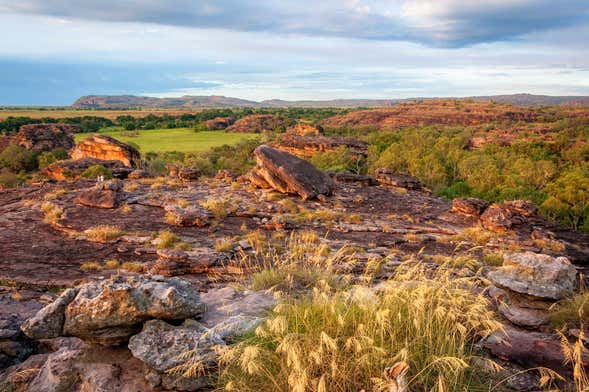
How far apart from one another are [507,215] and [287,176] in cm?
Answer: 952

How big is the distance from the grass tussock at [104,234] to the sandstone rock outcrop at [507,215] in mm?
13579

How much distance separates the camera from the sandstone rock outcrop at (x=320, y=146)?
57.7 m

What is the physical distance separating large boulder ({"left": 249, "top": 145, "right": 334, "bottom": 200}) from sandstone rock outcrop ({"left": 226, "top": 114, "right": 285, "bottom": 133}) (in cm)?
9039

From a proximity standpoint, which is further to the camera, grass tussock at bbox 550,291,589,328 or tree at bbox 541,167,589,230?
tree at bbox 541,167,589,230

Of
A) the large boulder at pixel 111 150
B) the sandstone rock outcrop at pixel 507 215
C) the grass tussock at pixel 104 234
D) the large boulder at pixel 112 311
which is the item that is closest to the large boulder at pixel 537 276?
the large boulder at pixel 112 311

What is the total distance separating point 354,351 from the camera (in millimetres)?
3895

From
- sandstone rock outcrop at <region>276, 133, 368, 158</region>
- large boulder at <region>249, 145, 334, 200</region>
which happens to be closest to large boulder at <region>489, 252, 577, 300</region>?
large boulder at <region>249, 145, 334, 200</region>

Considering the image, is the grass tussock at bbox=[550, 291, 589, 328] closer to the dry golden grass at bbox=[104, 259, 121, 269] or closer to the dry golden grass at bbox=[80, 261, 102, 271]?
the dry golden grass at bbox=[104, 259, 121, 269]

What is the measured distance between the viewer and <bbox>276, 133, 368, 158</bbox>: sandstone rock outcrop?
57688 millimetres

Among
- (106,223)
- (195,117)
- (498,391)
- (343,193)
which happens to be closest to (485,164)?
(343,193)

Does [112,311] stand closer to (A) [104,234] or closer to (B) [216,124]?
(A) [104,234]

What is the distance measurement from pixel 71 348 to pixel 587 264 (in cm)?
1559

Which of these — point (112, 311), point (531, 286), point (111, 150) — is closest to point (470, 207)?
point (531, 286)

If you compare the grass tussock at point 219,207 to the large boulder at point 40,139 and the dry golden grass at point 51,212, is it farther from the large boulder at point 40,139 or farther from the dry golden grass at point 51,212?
the large boulder at point 40,139
